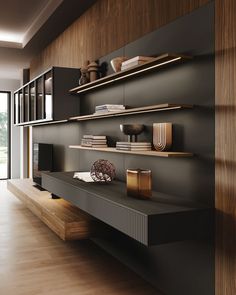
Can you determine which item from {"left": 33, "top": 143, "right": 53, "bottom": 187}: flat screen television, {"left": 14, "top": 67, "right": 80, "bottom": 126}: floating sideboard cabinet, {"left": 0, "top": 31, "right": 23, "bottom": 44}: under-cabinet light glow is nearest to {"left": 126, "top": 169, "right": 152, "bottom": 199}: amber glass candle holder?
{"left": 14, "top": 67, "right": 80, "bottom": 126}: floating sideboard cabinet

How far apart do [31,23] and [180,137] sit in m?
3.51

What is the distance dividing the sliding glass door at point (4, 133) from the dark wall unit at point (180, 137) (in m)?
6.13

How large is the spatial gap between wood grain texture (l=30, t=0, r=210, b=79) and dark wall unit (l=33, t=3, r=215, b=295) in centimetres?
8

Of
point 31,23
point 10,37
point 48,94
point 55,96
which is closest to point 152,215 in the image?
point 55,96

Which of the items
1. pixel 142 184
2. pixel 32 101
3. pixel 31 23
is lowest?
pixel 142 184

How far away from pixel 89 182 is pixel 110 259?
0.71 metres

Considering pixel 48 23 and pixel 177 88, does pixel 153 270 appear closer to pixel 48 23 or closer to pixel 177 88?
pixel 177 88

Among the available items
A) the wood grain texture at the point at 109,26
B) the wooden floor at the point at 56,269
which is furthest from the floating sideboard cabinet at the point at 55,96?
the wooden floor at the point at 56,269

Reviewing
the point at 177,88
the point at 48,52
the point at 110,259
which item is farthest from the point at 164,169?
the point at 48,52

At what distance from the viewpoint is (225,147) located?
1917mm

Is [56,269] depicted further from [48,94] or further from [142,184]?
[48,94]

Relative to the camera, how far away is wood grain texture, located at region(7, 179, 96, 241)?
3.02 metres

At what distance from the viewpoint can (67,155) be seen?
4.50 m

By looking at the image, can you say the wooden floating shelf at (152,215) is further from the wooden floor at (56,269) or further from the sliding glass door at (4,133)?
the sliding glass door at (4,133)
